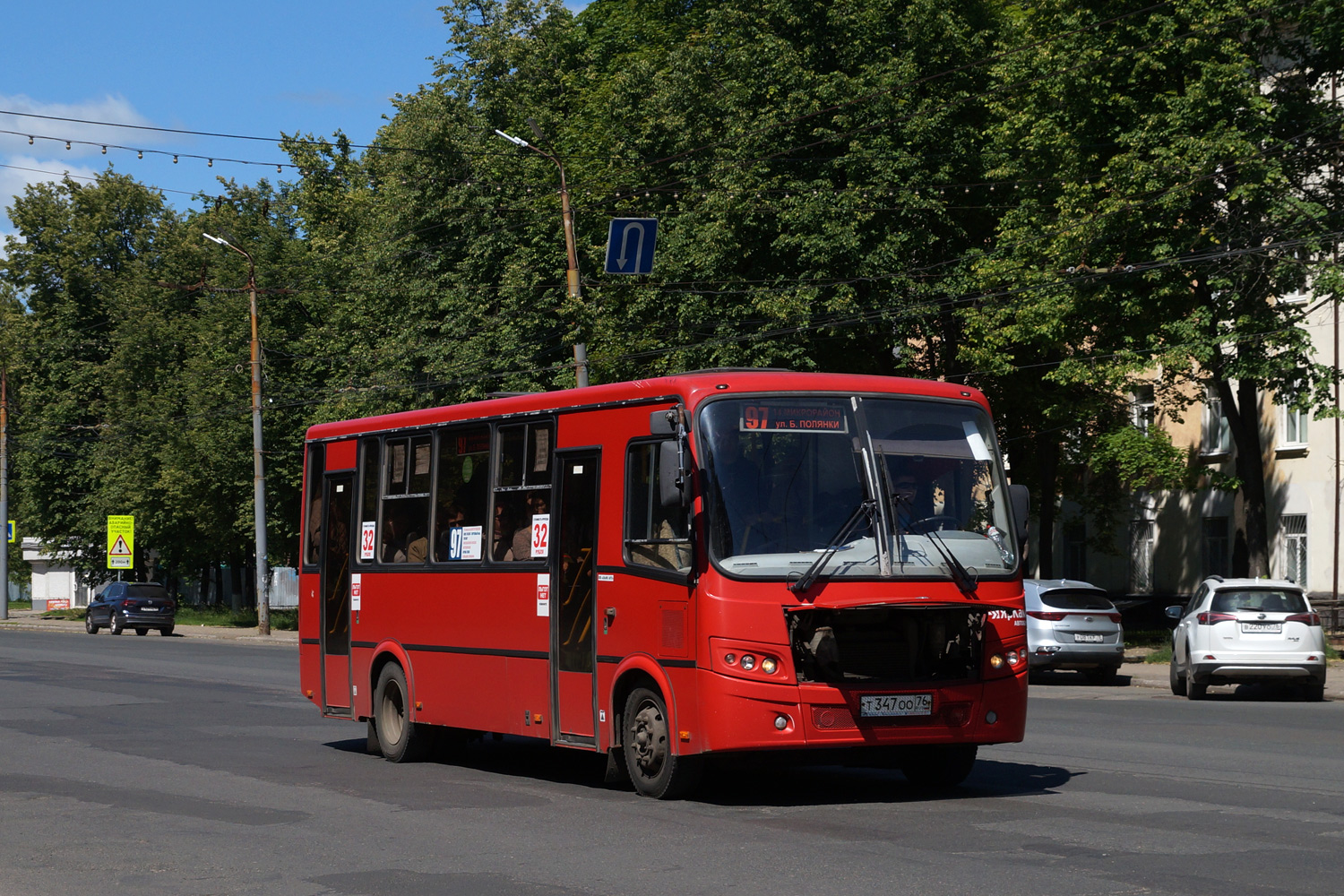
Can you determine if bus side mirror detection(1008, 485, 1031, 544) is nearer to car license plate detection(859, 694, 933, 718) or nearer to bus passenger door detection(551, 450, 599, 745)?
car license plate detection(859, 694, 933, 718)

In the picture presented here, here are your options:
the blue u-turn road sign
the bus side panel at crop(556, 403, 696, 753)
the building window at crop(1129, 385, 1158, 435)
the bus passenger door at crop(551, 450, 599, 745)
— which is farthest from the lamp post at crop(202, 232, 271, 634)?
the bus side panel at crop(556, 403, 696, 753)

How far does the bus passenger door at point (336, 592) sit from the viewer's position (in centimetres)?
1652

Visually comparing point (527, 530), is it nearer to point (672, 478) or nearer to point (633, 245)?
point (672, 478)

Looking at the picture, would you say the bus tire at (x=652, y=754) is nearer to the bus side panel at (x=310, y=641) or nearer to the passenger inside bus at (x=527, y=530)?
the passenger inside bus at (x=527, y=530)

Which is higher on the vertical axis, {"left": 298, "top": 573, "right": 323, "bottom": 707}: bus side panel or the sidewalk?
{"left": 298, "top": 573, "right": 323, "bottom": 707}: bus side panel

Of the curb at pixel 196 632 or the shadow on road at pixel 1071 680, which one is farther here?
the curb at pixel 196 632

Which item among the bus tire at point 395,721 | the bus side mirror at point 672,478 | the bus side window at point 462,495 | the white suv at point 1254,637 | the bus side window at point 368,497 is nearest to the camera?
the bus side mirror at point 672,478

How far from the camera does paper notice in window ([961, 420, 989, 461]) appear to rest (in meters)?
12.2

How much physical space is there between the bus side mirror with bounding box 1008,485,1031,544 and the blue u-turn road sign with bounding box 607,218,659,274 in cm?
2067

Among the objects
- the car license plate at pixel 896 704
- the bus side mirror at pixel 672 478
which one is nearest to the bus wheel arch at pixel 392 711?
the bus side mirror at pixel 672 478

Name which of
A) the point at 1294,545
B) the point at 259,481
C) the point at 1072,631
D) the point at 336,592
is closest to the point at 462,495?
the point at 336,592

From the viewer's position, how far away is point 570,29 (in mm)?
47469

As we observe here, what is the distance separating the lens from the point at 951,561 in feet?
37.9

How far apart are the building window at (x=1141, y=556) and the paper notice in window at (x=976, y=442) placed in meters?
35.5
